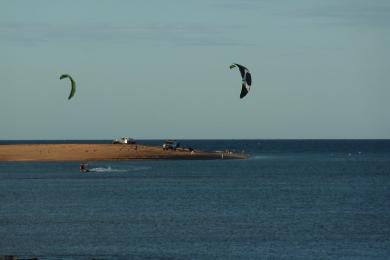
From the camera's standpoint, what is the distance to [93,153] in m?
180

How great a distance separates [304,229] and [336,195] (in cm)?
3262

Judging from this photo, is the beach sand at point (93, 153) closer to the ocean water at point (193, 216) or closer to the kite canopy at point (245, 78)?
the ocean water at point (193, 216)

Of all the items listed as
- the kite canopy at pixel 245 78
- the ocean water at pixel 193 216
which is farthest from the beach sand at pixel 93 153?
the kite canopy at pixel 245 78

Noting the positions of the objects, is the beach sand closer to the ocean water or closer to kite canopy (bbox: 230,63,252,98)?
the ocean water

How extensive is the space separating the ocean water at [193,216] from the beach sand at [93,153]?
44.8 metres

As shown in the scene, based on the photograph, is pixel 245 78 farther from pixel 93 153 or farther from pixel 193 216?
pixel 93 153

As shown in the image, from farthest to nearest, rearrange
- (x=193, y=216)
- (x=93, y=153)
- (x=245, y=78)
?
(x=93, y=153), (x=245, y=78), (x=193, y=216)

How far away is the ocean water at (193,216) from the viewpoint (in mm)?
57438

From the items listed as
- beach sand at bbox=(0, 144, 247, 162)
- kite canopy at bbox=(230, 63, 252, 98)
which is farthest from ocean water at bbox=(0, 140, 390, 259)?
beach sand at bbox=(0, 144, 247, 162)

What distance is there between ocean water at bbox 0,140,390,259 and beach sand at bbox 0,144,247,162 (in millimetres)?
44781

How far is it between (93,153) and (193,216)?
105875 millimetres

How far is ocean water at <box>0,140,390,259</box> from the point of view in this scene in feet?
188

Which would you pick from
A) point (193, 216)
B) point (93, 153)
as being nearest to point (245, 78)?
point (193, 216)

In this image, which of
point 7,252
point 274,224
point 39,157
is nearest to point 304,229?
point 274,224
